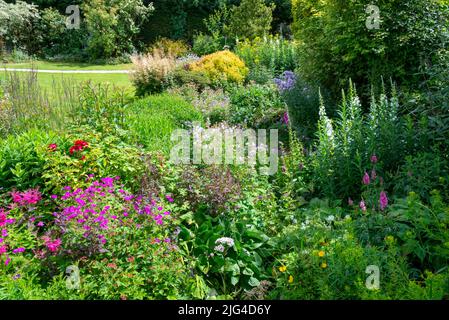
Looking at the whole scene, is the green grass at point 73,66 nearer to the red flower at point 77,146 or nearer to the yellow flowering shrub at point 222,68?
the yellow flowering shrub at point 222,68

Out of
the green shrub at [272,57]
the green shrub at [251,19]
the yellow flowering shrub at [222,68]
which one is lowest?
the yellow flowering shrub at [222,68]

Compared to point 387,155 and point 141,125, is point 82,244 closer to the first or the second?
point 141,125

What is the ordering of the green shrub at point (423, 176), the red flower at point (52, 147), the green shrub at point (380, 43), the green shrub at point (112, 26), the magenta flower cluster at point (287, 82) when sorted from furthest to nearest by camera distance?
1. the green shrub at point (112, 26)
2. the magenta flower cluster at point (287, 82)
3. the green shrub at point (380, 43)
4. the red flower at point (52, 147)
5. the green shrub at point (423, 176)

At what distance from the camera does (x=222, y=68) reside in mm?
9758

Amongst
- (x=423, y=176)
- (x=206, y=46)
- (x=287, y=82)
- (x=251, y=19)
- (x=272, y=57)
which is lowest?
(x=423, y=176)

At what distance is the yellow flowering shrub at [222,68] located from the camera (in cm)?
956

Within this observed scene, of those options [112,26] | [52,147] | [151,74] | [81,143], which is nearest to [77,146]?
[81,143]

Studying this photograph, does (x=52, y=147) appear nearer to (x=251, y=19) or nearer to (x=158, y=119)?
(x=158, y=119)

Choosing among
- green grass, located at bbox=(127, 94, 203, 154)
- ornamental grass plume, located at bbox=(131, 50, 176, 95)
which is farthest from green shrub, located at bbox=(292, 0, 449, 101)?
ornamental grass plume, located at bbox=(131, 50, 176, 95)

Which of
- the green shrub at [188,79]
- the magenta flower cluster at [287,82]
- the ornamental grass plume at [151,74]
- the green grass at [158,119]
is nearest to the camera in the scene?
the green grass at [158,119]

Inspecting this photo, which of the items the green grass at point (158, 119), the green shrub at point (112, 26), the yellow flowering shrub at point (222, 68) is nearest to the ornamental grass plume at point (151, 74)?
the yellow flowering shrub at point (222, 68)

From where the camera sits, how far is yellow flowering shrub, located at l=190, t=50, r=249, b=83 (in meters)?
9.56

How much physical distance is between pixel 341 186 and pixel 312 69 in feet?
10.2

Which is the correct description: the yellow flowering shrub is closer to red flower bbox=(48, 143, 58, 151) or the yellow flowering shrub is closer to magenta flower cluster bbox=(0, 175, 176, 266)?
red flower bbox=(48, 143, 58, 151)
